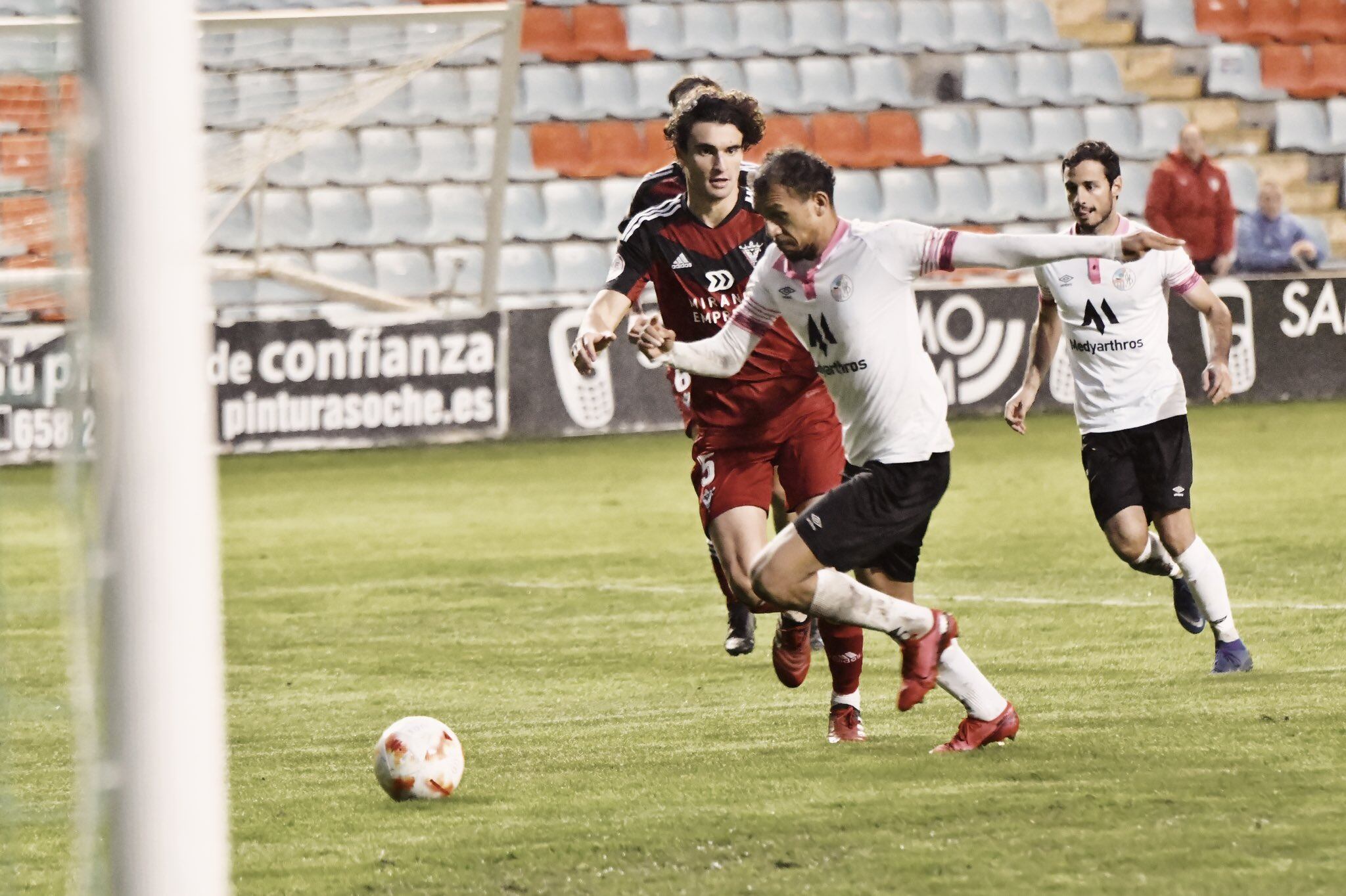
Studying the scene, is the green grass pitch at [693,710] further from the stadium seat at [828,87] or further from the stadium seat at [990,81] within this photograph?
the stadium seat at [990,81]

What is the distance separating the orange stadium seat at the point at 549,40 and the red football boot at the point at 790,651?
12937mm

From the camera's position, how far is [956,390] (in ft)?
51.5

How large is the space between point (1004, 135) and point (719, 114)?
13.6m

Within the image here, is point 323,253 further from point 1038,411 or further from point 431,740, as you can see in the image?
point 431,740

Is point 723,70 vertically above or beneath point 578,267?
above

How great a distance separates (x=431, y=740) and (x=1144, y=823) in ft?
6.09

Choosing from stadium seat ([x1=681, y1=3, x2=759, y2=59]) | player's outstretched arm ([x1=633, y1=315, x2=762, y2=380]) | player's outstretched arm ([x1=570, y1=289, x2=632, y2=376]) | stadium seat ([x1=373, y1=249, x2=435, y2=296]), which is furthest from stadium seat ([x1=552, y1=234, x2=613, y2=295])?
player's outstretched arm ([x1=633, y1=315, x2=762, y2=380])

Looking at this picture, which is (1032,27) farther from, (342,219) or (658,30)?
(342,219)

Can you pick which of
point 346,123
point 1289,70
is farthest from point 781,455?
point 1289,70

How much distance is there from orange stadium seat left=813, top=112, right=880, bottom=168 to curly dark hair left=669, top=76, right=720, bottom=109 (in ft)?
35.5

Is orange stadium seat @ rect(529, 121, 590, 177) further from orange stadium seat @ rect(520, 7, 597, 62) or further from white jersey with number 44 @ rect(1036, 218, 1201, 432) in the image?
white jersey with number 44 @ rect(1036, 218, 1201, 432)

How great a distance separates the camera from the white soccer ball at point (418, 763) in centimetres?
536

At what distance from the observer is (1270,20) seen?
20.4 metres

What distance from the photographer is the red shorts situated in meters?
6.67
